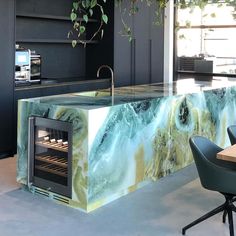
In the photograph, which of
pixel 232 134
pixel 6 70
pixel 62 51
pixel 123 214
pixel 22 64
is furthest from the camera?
pixel 62 51

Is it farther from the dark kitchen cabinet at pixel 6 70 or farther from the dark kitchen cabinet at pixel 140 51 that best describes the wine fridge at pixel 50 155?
the dark kitchen cabinet at pixel 140 51

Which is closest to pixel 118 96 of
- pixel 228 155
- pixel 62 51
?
pixel 228 155

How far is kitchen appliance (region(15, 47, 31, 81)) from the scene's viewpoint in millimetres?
5543

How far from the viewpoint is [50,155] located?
399 cm

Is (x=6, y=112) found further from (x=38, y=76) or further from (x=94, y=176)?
(x=94, y=176)

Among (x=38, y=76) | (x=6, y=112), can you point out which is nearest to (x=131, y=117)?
(x=6, y=112)

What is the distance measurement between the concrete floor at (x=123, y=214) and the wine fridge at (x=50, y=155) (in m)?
0.17

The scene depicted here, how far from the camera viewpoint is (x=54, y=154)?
3.98 m

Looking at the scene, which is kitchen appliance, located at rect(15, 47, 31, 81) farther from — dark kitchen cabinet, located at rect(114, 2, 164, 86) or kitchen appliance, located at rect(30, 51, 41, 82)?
dark kitchen cabinet, located at rect(114, 2, 164, 86)

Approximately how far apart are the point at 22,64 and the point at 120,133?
7.73 feet

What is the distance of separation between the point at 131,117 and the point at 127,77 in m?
3.11

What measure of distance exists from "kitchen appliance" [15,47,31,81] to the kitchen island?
148cm

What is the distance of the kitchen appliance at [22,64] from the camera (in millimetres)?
5543

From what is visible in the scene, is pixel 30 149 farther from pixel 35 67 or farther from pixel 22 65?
pixel 35 67
